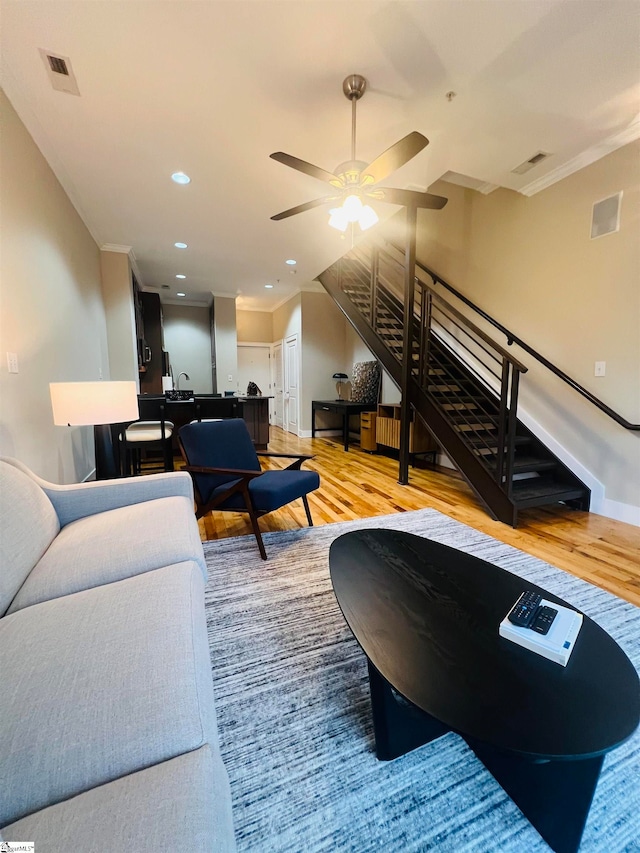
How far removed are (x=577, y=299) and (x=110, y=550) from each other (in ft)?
12.8

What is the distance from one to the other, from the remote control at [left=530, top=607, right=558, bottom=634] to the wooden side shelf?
11.3ft

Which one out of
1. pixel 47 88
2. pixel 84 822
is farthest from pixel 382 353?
pixel 84 822

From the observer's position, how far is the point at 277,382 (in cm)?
859

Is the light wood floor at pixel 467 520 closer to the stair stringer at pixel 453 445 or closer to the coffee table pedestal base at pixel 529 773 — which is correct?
the stair stringer at pixel 453 445

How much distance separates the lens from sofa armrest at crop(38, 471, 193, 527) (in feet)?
5.57

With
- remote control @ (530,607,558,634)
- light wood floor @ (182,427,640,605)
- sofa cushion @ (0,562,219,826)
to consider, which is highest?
sofa cushion @ (0,562,219,826)

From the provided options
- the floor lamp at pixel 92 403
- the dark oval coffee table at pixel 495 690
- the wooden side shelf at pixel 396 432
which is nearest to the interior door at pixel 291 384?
the wooden side shelf at pixel 396 432

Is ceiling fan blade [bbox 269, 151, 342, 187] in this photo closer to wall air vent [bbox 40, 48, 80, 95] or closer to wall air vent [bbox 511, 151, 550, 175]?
wall air vent [bbox 40, 48, 80, 95]

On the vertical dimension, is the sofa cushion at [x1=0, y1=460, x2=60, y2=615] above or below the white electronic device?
above

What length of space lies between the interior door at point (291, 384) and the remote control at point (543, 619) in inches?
248

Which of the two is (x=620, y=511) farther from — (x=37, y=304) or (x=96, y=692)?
(x=37, y=304)

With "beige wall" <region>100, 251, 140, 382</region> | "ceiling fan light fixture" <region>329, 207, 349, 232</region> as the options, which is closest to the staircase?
"ceiling fan light fixture" <region>329, 207, 349, 232</region>

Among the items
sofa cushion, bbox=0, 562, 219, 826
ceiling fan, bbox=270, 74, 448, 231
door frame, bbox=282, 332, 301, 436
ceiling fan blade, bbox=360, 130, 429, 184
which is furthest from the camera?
door frame, bbox=282, 332, 301, 436

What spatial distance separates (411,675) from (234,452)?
2.09 meters
